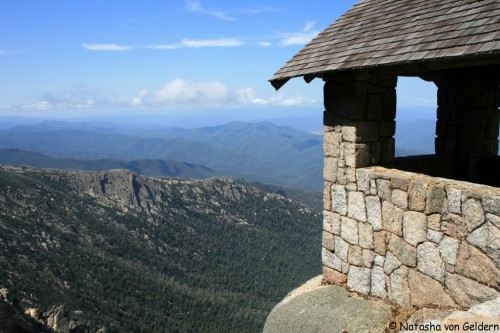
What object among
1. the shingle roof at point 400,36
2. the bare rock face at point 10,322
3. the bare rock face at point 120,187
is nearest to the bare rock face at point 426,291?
the shingle roof at point 400,36

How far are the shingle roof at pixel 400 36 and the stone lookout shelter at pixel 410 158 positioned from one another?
24 millimetres

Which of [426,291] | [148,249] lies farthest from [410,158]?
[148,249]

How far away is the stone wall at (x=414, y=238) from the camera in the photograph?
16.7 feet

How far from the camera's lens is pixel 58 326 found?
43156 millimetres

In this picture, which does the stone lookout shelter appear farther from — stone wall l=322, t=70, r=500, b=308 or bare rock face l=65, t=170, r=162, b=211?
bare rock face l=65, t=170, r=162, b=211

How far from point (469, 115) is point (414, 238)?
3.84 m

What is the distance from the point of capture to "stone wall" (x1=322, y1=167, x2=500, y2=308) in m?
5.09

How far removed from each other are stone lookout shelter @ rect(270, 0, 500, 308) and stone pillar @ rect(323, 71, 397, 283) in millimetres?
18

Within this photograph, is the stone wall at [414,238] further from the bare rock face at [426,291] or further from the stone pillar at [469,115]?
the stone pillar at [469,115]

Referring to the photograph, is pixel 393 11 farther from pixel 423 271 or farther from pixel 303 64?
pixel 423 271

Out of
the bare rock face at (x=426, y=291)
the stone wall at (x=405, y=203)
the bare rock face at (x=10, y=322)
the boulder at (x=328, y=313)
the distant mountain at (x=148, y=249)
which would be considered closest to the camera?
the stone wall at (x=405, y=203)

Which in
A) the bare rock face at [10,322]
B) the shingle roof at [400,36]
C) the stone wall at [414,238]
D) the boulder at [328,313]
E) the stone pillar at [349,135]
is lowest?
the bare rock face at [10,322]

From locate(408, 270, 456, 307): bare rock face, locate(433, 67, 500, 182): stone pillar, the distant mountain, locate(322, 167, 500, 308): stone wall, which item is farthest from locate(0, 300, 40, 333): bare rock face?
locate(433, 67, 500, 182): stone pillar

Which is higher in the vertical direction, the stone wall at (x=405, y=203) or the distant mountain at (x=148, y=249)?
the stone wall at (x=405, y=203)
